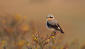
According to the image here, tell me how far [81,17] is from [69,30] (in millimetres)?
4033

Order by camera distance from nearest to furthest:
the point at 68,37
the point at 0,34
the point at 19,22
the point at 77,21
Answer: the point at 0,34, the point at 19,22, the point at 68,37, the point at 77,21

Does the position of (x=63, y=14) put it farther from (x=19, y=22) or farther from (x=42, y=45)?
(x=42, y=45)

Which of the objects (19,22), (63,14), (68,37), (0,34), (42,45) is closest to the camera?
(42,45)

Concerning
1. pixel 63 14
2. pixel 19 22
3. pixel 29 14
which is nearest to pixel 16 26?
pixel 19 22

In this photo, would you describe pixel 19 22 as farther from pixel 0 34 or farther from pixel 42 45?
pixel 42 45

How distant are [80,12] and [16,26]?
1140cm

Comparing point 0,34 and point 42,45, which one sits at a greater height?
point 42,45

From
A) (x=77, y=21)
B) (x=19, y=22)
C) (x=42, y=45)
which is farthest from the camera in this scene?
(x=77, y=21)

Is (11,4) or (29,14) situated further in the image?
(11,4)

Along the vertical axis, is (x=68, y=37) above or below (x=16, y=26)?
below

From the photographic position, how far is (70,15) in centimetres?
2800

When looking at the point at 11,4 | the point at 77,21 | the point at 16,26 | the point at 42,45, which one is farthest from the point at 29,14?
the point at 42,45

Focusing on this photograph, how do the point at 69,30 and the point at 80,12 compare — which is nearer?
the point at 69,30

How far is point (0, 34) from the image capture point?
19359 mm
